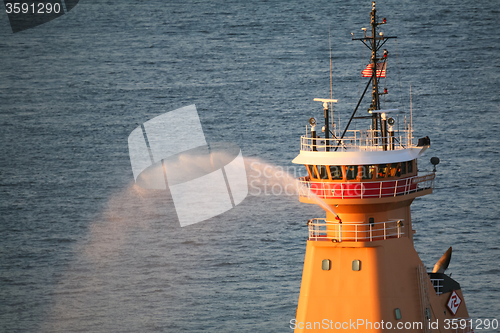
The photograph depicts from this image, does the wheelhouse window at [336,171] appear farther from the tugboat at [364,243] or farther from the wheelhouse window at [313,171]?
the wheelhouse window at [313,171]

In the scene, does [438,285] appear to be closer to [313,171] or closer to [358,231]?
[358,231]

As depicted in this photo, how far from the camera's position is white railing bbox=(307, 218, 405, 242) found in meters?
37.9

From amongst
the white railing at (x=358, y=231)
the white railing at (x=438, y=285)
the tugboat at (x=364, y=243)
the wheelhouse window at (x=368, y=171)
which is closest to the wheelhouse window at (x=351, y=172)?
the tugboat at (x=364, y=243)

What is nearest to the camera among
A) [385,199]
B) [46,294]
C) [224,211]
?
[385,199]

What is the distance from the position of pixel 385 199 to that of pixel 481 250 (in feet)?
321

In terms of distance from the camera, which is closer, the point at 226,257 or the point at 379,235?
the point at 379,235

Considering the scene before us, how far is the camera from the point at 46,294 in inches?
5098

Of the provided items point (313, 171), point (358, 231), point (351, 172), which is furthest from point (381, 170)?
point (313, 171)

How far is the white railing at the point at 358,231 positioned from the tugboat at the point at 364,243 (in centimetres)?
1

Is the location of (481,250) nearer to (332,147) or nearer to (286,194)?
(286,194)

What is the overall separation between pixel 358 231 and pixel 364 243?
26.9 inches

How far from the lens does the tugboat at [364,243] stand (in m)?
37.5

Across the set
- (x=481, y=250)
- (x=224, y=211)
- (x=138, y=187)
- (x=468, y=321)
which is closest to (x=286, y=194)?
(x=224, y=211)

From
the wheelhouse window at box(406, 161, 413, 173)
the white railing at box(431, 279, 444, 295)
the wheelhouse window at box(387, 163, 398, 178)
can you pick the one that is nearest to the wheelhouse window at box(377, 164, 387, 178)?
Answer: the wheelhouse window at box(387, 163, 398, 178)
